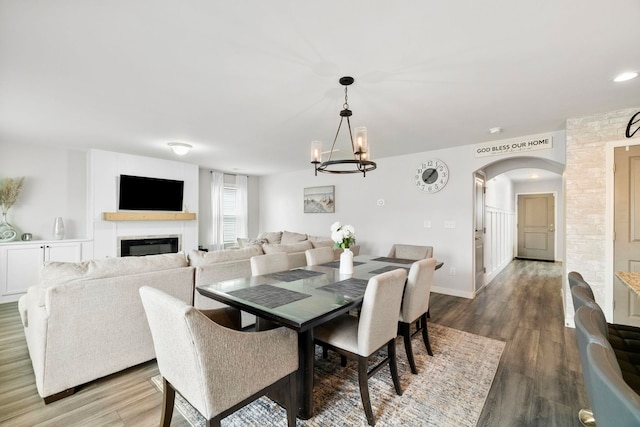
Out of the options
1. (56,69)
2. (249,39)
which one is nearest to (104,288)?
(56,69)

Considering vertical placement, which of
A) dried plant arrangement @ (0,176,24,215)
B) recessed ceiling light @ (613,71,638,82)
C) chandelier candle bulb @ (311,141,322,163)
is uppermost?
recessed ceiling light @ (613,71,638,82)

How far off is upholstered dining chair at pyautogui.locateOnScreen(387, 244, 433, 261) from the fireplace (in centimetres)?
443

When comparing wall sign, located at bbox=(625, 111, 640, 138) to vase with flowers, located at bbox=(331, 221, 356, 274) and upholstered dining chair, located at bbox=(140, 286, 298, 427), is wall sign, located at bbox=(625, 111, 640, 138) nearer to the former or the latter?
vase with flowers, located at bbox=(331, 221, 356, 274)

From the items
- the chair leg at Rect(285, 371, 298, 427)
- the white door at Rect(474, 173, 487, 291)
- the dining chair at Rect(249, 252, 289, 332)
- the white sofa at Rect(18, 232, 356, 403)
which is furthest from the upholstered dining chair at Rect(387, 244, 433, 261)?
the white sofa at Rect(18, 232, 356, 403)

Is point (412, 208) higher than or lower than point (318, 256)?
higher

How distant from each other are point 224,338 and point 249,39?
1.80 meters

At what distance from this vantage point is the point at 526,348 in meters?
2.72

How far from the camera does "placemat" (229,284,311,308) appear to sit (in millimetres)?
1706

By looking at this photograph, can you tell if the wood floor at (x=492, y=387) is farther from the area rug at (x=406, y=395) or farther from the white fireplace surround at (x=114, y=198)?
the white fireplace surround at (x=114, y=198)

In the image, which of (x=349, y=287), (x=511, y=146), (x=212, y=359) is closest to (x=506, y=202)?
(x=511, y=146)

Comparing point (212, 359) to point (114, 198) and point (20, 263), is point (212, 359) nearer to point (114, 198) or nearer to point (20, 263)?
point (20, 263)

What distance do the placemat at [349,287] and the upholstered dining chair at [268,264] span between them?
0.81 metres

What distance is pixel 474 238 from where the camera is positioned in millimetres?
4426

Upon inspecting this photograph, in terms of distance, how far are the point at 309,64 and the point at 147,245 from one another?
4.99 m
